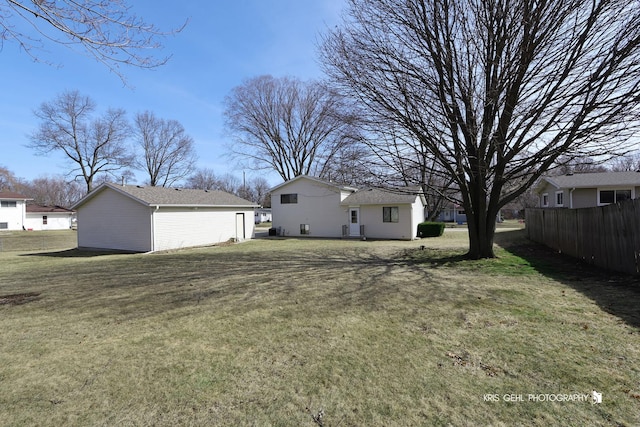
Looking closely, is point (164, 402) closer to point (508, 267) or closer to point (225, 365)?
point (225, 365)

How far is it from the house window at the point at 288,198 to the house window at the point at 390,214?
714 centimetres

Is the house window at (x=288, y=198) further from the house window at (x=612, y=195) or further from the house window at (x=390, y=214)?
the house window at (x=612, y=195)

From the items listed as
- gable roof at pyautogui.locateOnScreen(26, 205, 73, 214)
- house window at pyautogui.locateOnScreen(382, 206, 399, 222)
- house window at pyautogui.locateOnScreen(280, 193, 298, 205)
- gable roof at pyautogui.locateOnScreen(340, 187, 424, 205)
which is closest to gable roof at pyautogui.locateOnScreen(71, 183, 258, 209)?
house window at pyautogui.locateOnScreen(280, 193, 298, 205)

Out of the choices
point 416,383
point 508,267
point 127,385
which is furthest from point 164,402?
point 508,267

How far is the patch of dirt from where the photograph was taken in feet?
22.8

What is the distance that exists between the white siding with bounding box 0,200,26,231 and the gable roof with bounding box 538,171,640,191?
56210 millimetres

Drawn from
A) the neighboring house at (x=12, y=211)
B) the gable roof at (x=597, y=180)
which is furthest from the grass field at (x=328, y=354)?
the neighboring house at (x=12, y=211)

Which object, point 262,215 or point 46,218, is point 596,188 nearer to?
point 262,215

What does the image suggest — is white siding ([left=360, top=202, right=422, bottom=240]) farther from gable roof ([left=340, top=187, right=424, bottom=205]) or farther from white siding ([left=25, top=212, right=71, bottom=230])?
white siding ([left=25, top=212, right=71, bottom=230])

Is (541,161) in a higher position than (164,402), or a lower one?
higher

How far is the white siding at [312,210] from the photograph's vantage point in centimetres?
2447

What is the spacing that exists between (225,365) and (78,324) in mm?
3300

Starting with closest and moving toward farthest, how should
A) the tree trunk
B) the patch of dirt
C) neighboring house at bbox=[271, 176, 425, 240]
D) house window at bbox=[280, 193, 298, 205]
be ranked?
the patch of dirt → the tree trunk → neighboring house at bbox=[271, 176, 425, 240] → house window at bbox=[280, 193, 298, 205]

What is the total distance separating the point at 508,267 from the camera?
31.8ft
